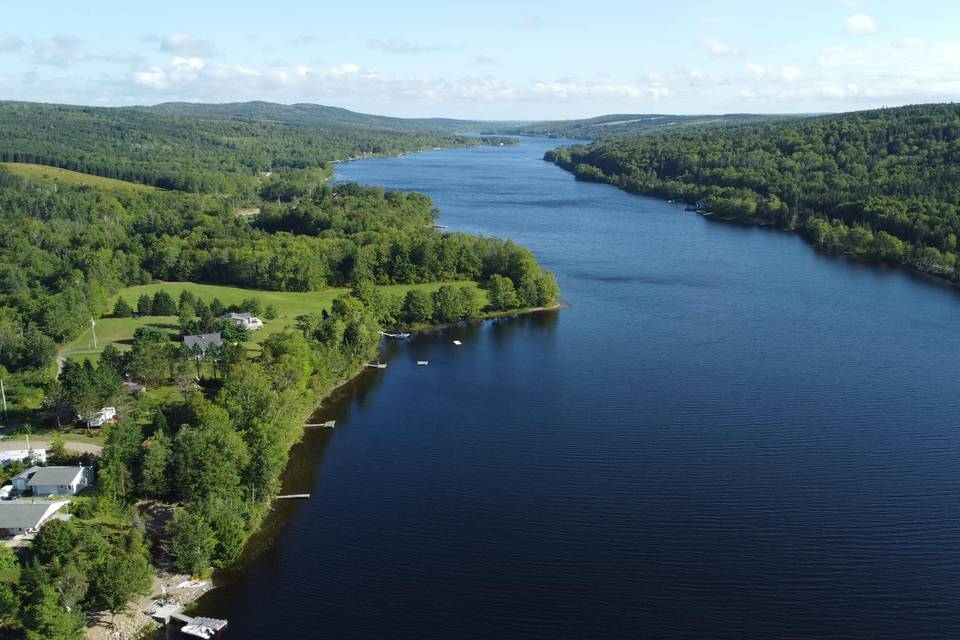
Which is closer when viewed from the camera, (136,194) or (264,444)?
(264,444)

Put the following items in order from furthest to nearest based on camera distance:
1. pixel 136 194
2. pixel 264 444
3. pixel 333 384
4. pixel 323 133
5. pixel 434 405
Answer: pixel 323 133 → pixel 136 194 → pixel 333 384 → pixel 434 405 → pixel 264 444

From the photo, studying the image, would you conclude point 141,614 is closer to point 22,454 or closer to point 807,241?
point 22,454

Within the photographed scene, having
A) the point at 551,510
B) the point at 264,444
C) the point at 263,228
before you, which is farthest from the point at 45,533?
the point at 263,228

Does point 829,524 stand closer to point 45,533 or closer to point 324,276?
point 45,533

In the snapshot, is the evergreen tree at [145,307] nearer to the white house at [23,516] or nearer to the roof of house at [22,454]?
the roof of house at [22,454]

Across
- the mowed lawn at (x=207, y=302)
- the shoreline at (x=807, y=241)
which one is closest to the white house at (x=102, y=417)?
the mowed lawn at (x=207, y=302)

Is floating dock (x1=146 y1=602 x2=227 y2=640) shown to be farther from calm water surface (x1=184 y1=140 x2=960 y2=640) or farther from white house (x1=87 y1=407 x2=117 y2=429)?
white house (x1=87 y1=407 x2=117 y2=429)

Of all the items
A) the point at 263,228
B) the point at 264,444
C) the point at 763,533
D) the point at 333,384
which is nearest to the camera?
the point at 763,533
